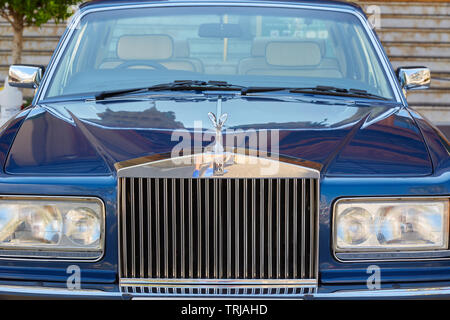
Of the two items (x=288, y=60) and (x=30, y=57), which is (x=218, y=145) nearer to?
(x=288, y=60)

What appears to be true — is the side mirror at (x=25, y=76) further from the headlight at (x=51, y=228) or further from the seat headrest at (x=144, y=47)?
the headlight at (x=51, y=228)

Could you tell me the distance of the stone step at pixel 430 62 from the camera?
13.5 m

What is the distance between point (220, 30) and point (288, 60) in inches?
16.5

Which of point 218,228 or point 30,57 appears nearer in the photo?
point 218,228

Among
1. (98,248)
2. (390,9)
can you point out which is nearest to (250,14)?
(98,248)

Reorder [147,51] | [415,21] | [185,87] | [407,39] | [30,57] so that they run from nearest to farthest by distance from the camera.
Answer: [185,87]
[147,51]
[30,57]
[407,39]
[415,21]

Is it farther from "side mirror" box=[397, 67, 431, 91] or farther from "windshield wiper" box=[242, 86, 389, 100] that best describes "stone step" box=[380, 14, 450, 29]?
"windshield wiper" box=[242, 86, 389, 100]

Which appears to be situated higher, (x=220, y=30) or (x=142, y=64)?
(x=220, y=30)

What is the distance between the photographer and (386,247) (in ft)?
7.93

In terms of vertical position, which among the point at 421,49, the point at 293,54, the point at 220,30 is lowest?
the point at 421,49

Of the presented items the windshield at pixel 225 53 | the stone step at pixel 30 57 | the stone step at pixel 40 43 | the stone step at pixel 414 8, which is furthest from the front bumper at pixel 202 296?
the stone step at pixel 414 8

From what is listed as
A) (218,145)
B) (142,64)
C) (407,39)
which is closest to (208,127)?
(218,145)

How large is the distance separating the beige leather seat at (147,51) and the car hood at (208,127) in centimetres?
85

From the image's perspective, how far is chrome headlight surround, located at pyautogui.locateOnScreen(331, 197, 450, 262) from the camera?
2.38 m
